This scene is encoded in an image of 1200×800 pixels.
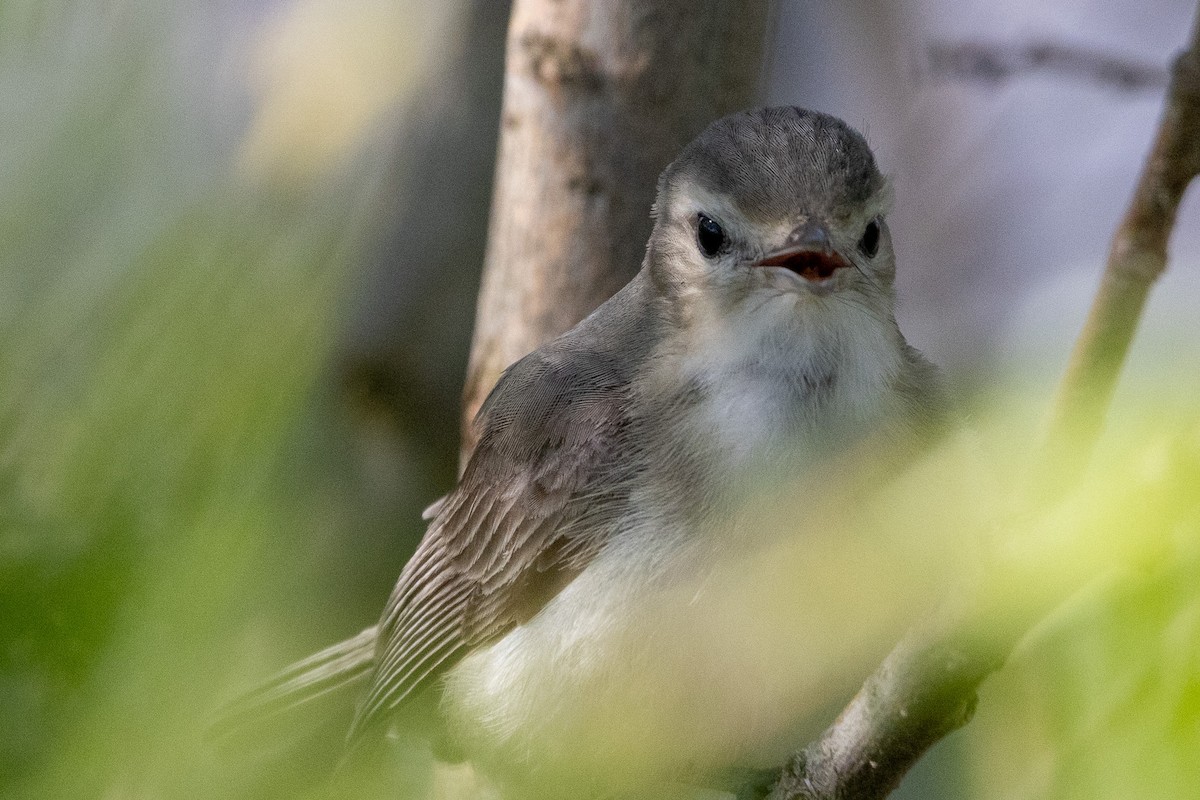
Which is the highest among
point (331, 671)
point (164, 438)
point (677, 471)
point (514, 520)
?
point (164, 438)

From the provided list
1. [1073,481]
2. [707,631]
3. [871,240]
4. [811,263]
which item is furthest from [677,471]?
[1073,481]

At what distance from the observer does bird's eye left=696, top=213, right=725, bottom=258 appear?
2.33 meters

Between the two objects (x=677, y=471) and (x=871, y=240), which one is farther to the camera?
(x=871, y=240)

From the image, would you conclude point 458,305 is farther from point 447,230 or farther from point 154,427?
point 154,427

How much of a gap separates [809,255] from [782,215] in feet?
0.32

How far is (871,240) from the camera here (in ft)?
7.80

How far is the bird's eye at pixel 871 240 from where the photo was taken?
2346mm

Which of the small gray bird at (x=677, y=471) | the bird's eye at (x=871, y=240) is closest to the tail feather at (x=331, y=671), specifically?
the small gray bird at (x=677, y=471)

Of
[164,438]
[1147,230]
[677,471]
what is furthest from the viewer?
[677,471]

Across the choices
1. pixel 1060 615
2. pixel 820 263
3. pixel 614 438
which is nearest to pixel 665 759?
pixel 614 438

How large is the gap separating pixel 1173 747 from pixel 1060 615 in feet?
0.24

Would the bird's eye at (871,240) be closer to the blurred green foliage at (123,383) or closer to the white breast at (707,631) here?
the white breast at (707,631)

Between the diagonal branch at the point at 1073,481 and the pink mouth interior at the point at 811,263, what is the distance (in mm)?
987

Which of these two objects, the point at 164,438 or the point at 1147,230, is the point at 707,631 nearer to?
the point at 1147,230
